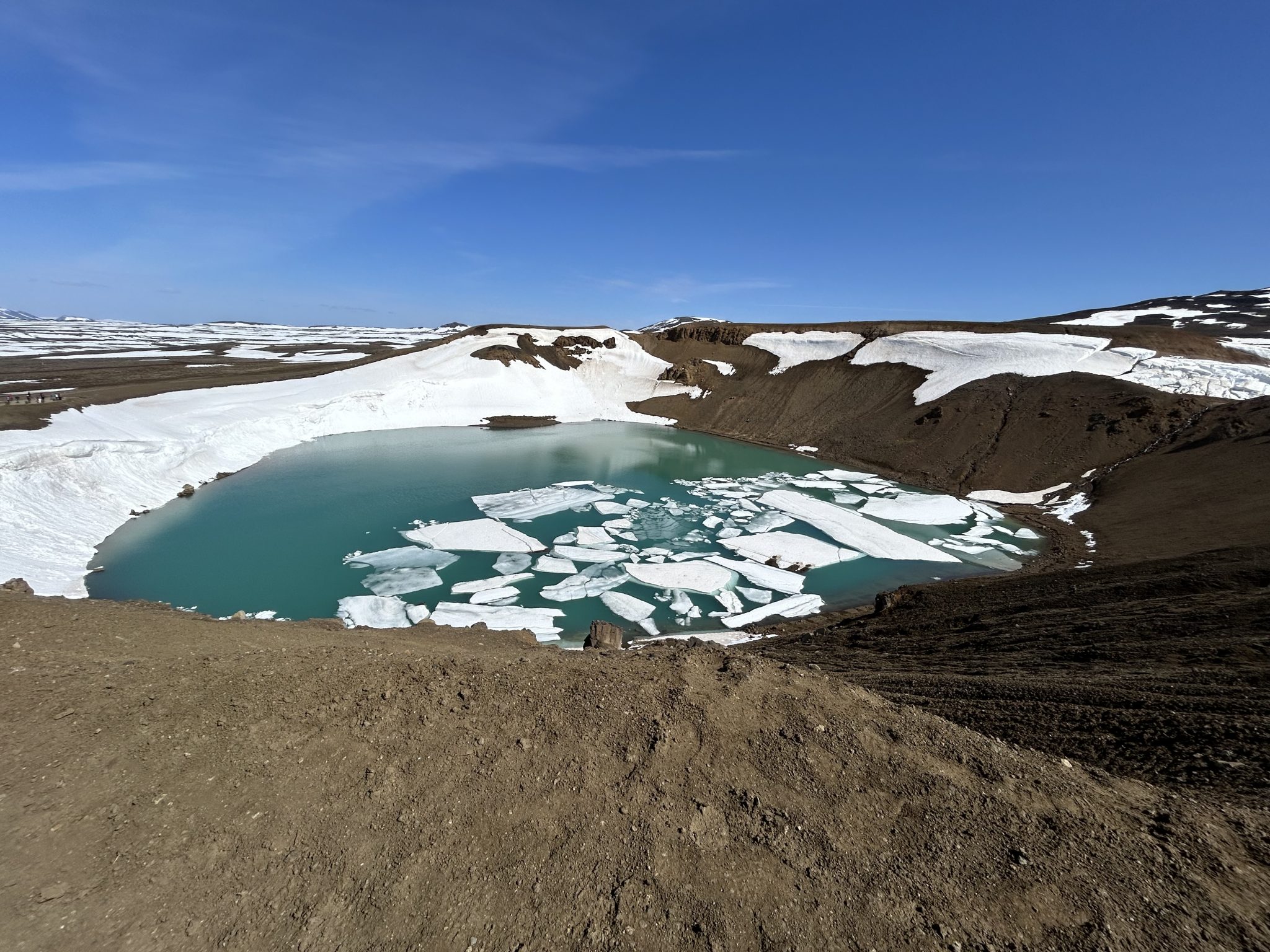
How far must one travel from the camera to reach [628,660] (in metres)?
6.94

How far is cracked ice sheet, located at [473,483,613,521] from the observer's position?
66.3 feet

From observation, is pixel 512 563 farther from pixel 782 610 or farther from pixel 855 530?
pixel 855 530

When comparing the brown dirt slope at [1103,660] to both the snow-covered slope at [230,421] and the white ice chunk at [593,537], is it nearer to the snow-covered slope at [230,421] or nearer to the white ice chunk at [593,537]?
the white ice chunk at [593,537]

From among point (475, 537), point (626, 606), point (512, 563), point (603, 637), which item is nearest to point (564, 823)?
point (603, 637)

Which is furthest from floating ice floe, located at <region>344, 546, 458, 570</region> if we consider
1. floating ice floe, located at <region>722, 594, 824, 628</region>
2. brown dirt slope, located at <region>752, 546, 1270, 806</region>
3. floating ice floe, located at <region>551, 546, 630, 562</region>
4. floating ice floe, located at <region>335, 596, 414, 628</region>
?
brown dirt slope, located at <region>752, 546, 1270, 806</region>

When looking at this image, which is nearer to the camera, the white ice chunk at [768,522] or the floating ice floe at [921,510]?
the white ice chunk at [768,522]

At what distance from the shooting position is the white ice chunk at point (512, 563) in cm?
1516

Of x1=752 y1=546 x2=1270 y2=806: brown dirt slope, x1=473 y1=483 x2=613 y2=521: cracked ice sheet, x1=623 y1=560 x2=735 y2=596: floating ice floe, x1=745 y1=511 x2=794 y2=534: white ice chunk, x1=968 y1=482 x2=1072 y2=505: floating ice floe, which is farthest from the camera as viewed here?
x1=968 y1=482 x2=1072 y2=505: floating ice floe

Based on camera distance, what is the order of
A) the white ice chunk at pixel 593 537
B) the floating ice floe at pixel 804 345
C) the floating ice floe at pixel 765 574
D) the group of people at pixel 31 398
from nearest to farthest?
the floating ice floe at pixel 765 574 < the white ice chunk at pixel 593 537 < the group of people at pixel 31 398 < the floating ice floe at pixel 804 345

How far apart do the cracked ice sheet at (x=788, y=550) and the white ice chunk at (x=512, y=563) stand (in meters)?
6.34

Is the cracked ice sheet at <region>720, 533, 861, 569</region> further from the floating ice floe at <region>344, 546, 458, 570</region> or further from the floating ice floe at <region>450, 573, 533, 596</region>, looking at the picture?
the floating ice floe at <region>344, 546, 458, 570</region>

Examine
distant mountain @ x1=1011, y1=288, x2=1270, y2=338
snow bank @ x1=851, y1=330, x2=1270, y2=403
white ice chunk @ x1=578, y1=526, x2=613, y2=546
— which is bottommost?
white ice chunk @ x1=578, y1=526, x2=613, y2=546

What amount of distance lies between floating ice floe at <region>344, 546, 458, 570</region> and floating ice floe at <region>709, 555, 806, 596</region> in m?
8.02

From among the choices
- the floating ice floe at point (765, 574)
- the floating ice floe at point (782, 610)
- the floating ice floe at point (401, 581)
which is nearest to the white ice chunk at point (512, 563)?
the floating ice floe at point (401, 581)
